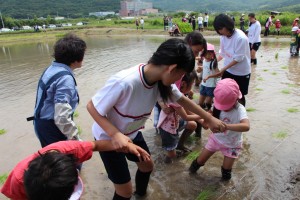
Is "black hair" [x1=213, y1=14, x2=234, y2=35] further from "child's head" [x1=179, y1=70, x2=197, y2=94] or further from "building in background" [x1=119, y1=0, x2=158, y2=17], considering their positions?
"building in background" [x1=119, y1=0, x2=158, y2=17]

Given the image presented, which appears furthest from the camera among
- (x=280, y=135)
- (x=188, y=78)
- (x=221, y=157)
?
(x=280, y=135)

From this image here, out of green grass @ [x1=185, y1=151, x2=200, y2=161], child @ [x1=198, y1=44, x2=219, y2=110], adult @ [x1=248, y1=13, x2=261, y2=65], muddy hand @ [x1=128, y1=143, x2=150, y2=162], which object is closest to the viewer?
muddy hand @ [x1=128, y1=143, x2=150, y2=162]

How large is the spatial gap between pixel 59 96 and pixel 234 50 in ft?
10.4

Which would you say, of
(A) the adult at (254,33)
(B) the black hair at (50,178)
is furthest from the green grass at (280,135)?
(A) the adult at (254,33)

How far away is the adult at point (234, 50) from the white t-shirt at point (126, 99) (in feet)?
8.16

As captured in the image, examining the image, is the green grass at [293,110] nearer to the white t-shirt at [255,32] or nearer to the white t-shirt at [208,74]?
the white t-shirt at [208,74]

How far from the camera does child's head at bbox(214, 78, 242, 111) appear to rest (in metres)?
2.94

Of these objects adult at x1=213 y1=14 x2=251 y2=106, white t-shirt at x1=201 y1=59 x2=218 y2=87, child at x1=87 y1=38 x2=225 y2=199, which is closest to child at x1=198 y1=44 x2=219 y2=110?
white t-shirt at x1=201 y1=59 x2=218 y2=87

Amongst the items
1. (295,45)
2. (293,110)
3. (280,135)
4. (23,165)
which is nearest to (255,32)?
(295,45)

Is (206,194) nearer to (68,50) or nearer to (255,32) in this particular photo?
(68,50)

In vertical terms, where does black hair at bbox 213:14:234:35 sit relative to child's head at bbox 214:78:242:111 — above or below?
above

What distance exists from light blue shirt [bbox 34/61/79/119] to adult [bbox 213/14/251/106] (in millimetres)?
2747

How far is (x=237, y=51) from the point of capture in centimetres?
464

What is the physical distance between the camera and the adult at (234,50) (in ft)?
14.8
